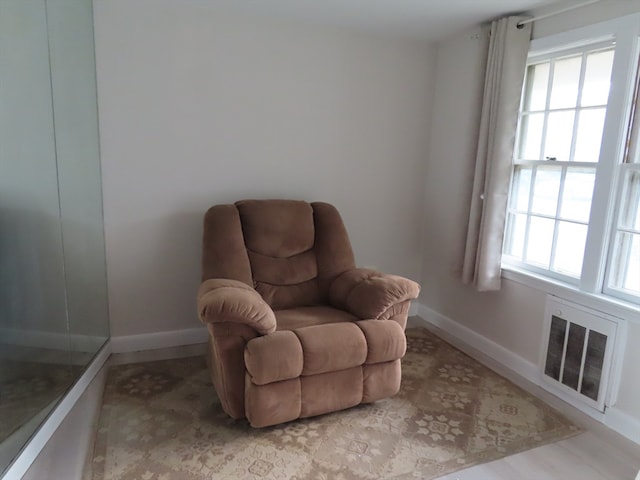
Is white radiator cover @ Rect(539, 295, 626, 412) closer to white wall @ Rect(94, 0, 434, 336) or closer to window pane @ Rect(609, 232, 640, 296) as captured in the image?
window pane @ Rect(609, 232, 640, 296)

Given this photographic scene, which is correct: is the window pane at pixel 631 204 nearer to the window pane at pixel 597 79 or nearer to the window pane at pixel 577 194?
the window pane at pixel 577 194

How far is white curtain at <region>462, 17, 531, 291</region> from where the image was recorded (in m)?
2.60

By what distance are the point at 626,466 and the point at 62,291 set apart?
2.97 meters

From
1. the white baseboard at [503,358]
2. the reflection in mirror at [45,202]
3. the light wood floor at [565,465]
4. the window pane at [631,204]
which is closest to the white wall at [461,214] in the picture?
the white baseboard at [503,358]

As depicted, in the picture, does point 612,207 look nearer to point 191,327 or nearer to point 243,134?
point 243,134

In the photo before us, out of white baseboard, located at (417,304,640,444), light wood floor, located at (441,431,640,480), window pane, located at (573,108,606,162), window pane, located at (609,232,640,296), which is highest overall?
window pane, located at (573,108,606,162)

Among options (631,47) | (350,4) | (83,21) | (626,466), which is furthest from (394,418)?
(83,21)

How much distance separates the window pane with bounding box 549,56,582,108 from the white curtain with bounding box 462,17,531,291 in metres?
0.19

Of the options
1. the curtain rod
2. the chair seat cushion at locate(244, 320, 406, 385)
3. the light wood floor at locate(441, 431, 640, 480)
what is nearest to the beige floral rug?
the light wood floor at locate(441, 431, 640, 480)

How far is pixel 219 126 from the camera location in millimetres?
2881

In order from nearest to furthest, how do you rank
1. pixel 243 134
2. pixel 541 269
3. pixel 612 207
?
pixel 612 207
pixel 541 269
pixel 243 134

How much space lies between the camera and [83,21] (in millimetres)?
2445

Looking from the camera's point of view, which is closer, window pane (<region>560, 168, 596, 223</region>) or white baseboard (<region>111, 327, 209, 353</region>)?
window pane (<region>560, 168, 596, 223</region>)

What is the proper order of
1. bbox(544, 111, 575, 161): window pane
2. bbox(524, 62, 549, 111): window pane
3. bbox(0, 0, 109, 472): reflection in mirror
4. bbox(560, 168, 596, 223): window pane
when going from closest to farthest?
bbox(0, 0, 109, 472): reflection in mirror → bbox(560, 168, 596, 223): window pane → bbox(544, 111, 575, 161): window pane → bbox(524, 62, 549, 111): window pane
